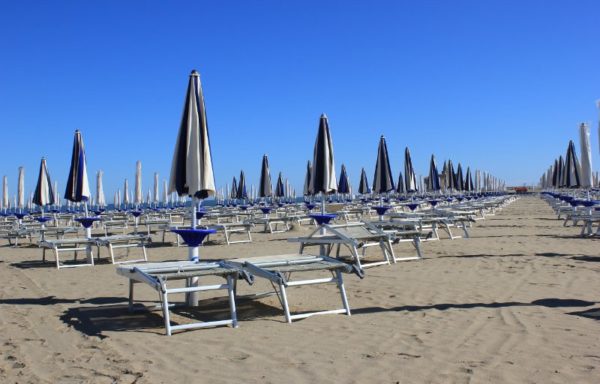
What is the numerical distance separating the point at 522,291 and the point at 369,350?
2.55 m

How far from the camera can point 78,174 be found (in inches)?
391

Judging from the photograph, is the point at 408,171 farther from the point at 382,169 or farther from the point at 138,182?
the point at 138,182

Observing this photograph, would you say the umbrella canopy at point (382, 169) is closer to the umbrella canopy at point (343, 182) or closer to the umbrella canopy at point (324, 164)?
the umbrella canopy at point (324, 164)

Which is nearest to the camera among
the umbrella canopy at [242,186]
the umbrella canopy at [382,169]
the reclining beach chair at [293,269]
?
the reclining beach chair at [293,269]

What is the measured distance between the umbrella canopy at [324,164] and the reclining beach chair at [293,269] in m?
3.43

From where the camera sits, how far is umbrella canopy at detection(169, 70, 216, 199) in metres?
5.35

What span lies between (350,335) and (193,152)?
237 centimetres

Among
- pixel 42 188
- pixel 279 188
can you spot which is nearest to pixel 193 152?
pixel 42 188

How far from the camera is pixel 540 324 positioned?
4.10 meters

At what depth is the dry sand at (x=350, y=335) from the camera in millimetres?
3145

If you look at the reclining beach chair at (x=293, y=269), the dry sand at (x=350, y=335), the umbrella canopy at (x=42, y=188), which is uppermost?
the umbrella canopy at (x=42, y=188)

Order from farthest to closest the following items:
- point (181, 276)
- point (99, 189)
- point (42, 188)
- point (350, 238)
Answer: point (99, 189), point (42, 188), point (350, 238), point (181, 276)

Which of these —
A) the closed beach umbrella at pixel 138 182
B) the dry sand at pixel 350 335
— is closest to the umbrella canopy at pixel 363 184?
the closed beach umbrella at pixel 138 182

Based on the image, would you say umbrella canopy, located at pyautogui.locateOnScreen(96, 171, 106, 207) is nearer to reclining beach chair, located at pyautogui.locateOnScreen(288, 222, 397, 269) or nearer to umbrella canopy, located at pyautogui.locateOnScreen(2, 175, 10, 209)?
umbrella canopy, located at pyautogui.locateOnScreen(2, 175, 10, 209)
